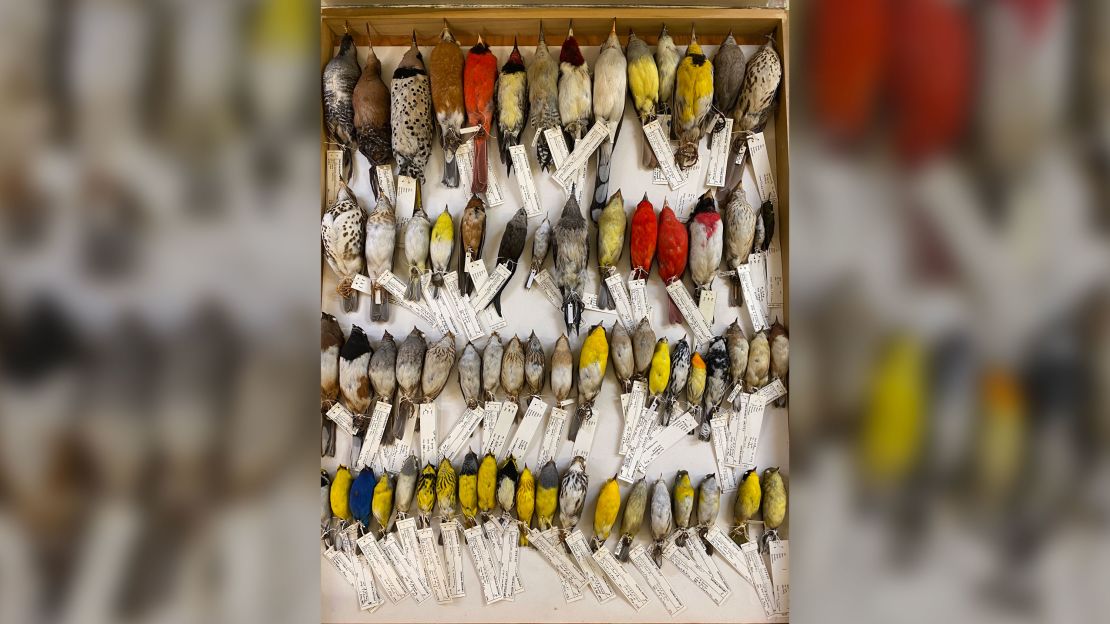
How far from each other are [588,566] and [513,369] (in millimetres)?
671

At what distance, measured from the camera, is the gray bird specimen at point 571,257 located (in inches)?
62.7

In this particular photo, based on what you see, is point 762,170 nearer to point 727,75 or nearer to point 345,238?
point 727,75

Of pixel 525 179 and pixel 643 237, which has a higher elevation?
pixel 525 179

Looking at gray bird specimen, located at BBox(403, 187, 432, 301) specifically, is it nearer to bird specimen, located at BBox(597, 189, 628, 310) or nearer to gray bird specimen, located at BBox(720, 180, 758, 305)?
bird specimen, located at BBox(597, 189, 628, 310)

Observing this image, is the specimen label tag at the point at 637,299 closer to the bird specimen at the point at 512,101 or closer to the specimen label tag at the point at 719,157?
the specimen label tag at the point at 719,157

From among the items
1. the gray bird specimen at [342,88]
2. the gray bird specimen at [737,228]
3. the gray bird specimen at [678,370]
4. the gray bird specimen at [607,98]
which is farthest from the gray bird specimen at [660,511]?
the gray bird specimen at [342,88]

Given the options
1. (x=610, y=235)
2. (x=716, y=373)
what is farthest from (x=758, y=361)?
(x=610, y=235)

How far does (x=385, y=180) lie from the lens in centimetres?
168

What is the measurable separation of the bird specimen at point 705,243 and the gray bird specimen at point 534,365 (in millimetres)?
526
